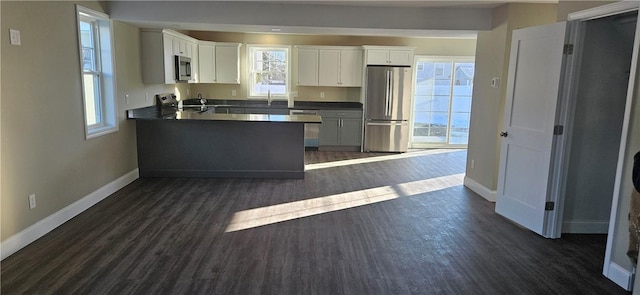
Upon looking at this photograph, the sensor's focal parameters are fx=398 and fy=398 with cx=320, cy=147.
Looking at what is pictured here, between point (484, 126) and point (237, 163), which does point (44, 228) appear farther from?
point (484, 126)

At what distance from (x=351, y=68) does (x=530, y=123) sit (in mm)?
4541

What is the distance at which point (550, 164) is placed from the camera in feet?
11.6

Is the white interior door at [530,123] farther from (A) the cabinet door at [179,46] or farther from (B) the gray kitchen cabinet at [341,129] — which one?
(A) the cabinet door at [179,46]

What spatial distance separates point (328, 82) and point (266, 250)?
206 inches

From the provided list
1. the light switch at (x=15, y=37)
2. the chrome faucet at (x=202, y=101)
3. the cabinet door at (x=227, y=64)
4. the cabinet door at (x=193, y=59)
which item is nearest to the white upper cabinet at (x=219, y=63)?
the cabinet door at (x=227, y=64)

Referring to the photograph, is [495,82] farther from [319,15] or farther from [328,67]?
[328,67]

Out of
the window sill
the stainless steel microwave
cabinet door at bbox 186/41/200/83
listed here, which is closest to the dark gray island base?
the window sill

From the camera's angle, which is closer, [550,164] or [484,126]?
[550,164]

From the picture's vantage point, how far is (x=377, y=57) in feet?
24.8

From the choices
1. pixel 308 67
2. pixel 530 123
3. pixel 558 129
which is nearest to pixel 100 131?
pixel 308 67

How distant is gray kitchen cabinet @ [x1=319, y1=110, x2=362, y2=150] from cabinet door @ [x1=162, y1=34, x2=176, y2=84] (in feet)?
9.59

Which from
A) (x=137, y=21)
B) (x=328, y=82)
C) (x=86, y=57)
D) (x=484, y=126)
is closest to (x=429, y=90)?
(x=328, y=82)

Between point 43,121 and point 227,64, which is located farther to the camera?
point 227,64

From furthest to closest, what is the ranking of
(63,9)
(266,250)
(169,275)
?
(63,9), (266,250), (169,275)
